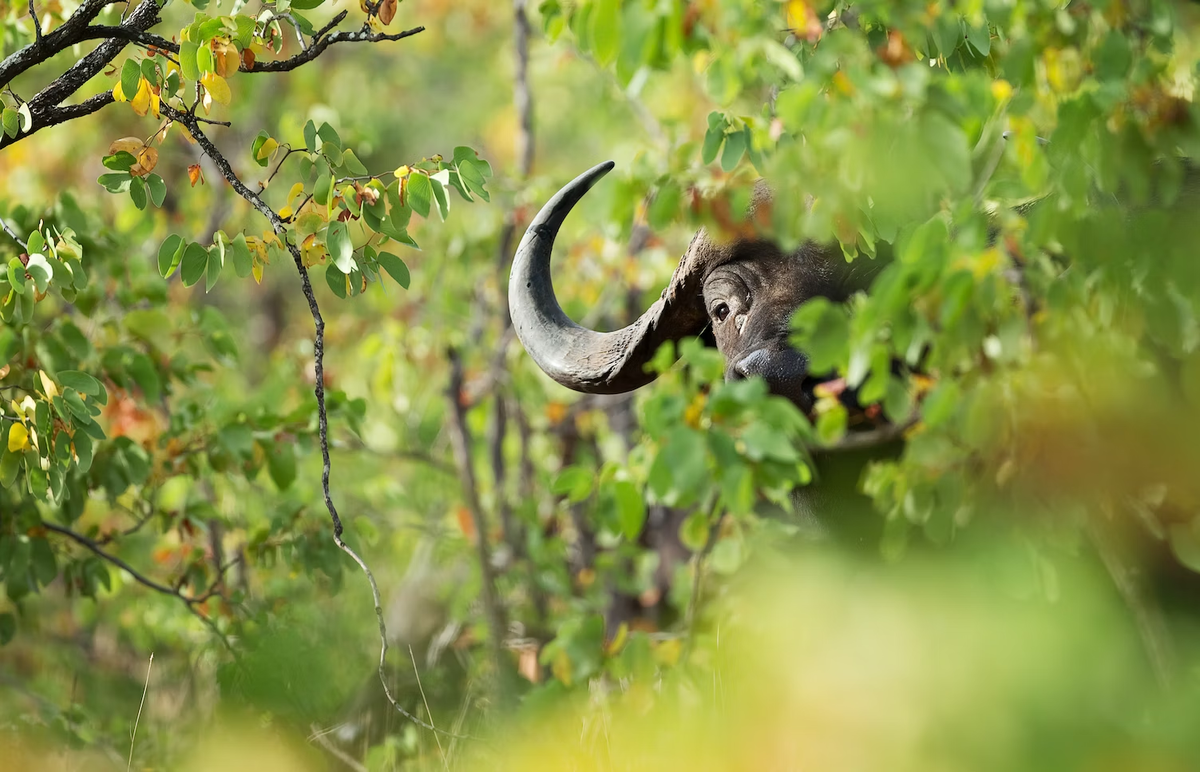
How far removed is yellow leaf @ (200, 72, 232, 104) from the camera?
2.01 meters

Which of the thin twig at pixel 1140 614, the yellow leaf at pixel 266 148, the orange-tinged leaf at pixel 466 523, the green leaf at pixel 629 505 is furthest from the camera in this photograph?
the orange-tinged leaf at pixel 466 523

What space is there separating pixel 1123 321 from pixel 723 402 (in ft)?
1.82

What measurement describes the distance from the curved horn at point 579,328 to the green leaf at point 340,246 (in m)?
0.78

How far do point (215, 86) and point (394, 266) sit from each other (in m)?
0.47

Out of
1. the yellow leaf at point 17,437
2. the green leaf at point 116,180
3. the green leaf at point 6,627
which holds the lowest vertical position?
the green leaf at point 6,627

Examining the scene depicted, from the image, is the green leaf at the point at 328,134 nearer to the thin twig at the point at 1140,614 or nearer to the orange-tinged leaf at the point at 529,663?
the thin twig at the point at 1140,614

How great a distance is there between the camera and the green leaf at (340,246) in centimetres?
200

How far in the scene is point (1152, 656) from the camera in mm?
1600

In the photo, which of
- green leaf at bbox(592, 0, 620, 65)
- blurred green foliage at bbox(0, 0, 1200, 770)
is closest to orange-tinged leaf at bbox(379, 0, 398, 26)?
blurred green foliage at bbox(0, 0, 1200, 770)

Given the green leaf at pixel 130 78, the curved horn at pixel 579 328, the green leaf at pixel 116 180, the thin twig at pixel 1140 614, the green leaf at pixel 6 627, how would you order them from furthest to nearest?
1. the green leaf at pixel 6 627
2. the curved horn at pixel 579 328
3. the green leaf at pixel 116 180
4. the green leaf at pixel 130 78
5. the thin twig at pixel 1140 614

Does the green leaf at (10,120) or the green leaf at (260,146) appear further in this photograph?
the green leaf at (260,146)

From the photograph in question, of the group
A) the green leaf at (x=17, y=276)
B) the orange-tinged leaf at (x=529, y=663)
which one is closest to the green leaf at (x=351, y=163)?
the green leaf at (x=17, y=276)

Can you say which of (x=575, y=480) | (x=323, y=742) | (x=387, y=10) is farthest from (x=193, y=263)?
(x=323, y=742)

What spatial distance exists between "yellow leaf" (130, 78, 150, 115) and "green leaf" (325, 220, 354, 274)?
1.36 ft
